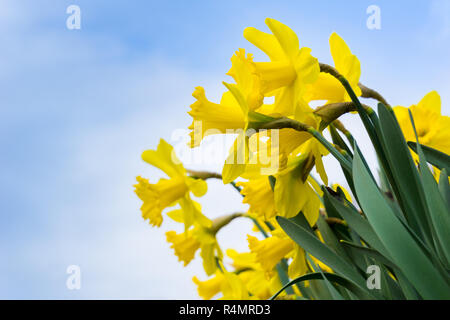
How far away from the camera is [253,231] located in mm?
2252

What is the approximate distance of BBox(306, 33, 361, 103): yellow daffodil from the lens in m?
1.16

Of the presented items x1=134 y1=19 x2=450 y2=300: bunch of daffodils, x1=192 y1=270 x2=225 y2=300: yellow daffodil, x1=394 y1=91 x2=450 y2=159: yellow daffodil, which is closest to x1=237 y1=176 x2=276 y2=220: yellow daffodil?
x1=134 y1=19 x2=450 y2=300: bunch of daffodils

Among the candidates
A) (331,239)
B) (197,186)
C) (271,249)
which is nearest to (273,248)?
(271,249)

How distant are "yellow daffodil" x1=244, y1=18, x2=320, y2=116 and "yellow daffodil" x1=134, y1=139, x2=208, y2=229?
72 cm

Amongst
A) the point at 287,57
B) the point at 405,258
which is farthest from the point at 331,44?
the point at 405,258

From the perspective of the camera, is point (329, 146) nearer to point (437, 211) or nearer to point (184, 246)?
point (437, 211)

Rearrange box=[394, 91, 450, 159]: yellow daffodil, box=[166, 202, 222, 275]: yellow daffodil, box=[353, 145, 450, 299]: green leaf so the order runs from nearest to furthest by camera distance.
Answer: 1. box=[353, 145, 450, 299]: green leaf
2. box=[394, 91, 450, 159]: yellow daffodil
3. box=[166, 202, 222, 275]: yellow daffodil

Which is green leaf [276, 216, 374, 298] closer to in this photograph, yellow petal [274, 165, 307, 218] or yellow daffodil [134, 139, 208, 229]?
yellow petal [274, 165, 307, 218]

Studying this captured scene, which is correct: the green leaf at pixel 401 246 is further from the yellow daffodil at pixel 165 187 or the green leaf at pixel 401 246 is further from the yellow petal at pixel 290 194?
the yellow daffodil at pixel 165 187

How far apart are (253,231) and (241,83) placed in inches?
49.3

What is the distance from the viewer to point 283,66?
1113 millimetres

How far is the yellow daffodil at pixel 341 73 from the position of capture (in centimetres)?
116

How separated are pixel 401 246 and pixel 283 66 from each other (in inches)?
18.1

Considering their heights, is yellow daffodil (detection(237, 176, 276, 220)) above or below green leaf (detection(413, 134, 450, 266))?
above
